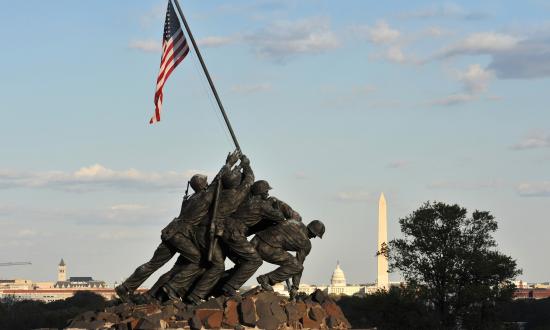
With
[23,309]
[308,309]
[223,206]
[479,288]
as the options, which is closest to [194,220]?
[223,206]

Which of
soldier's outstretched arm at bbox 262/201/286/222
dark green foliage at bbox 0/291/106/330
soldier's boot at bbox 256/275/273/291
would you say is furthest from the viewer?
dark green foliage at bbox 0/291/106/330

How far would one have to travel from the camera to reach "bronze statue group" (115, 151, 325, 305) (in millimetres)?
43500

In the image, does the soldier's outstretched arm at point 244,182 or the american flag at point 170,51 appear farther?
the american flag at point 170,51

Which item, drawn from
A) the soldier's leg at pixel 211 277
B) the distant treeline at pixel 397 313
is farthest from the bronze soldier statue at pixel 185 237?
the distant treeline at pixel 397 313

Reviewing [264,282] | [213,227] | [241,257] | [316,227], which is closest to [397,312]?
[316,227]

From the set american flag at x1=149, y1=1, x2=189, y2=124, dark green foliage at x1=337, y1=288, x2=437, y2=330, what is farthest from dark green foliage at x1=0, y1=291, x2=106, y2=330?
american flag at x1=149, y1=1, x2=189, y2=124

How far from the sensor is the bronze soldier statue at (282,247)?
145 feet

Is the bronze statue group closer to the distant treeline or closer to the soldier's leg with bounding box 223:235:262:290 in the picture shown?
the soldier's leg with bounding box 223:235:262:290

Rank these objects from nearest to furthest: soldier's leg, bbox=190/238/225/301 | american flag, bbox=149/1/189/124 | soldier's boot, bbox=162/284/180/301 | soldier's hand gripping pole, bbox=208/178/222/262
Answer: soldier's hand gripping pole, bbox=208/178/222/262
soldier's boot, bbox=162/284/180/301
soldier's leg, bbox=190/238/225/301
american flag, bbox=149/1/189/124

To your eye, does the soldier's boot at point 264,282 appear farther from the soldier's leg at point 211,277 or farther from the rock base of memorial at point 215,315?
the soldier's leg at point 211,277

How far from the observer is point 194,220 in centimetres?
4353

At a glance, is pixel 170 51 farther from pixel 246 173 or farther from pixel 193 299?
pixel 193 299

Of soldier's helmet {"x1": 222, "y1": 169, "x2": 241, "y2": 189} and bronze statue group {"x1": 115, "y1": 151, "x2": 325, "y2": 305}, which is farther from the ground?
soldier's helmet {"x1": 222, "y1": 169, "x2": 241, "y2": 189}

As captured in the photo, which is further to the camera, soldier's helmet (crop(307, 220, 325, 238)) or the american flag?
the american flag
